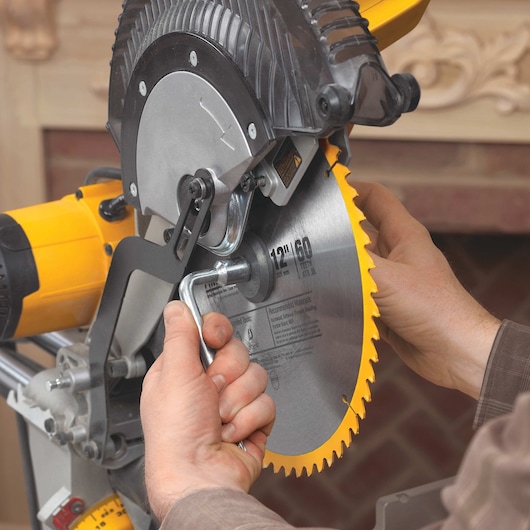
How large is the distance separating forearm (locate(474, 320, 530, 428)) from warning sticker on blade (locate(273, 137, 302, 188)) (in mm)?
311

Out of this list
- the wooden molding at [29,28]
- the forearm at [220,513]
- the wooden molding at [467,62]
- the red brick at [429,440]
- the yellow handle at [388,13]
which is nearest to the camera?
the forearm at [220,513]

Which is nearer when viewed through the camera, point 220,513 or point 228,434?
point 220,513

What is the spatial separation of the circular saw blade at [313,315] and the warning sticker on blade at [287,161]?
0.01 metres

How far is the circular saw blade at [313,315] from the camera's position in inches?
25.4

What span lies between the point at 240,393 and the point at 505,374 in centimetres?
29

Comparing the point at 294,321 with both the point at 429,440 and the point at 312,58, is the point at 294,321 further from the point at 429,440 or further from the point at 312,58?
the point at 429,440

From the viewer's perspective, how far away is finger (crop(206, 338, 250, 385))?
2.26 feet

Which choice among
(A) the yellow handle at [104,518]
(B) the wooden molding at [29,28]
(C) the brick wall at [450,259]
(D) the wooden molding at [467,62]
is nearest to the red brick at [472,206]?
(C) the brick wall at [450,259]

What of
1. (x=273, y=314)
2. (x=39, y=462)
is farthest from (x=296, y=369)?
(x=39, y=462)

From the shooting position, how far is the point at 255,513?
23.1 inches

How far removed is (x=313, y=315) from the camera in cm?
69

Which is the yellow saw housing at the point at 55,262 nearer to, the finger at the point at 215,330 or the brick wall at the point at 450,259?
the finger at the point at 215,330

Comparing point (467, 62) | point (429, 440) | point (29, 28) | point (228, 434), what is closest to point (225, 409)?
point (228, 434)

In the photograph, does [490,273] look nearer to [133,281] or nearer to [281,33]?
[133,281]
